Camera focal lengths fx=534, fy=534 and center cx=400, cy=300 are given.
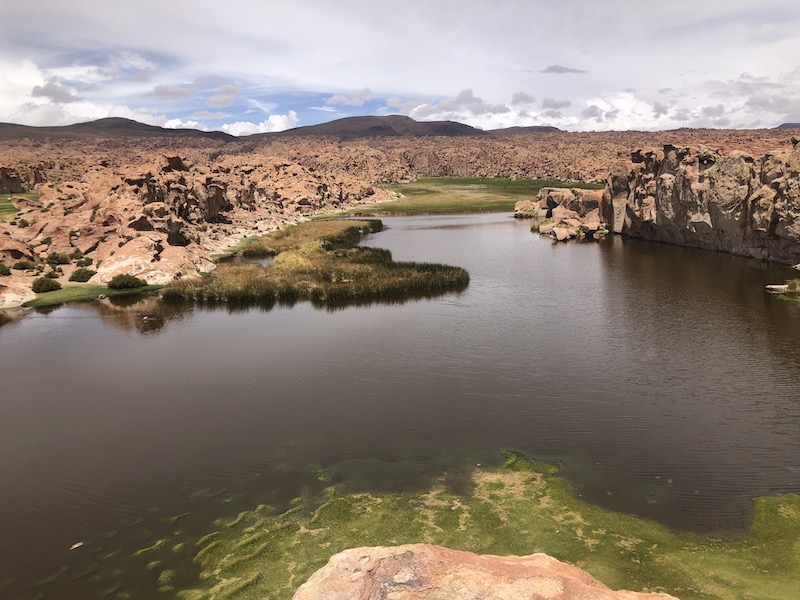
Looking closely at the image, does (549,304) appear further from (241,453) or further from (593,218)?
(593,218)

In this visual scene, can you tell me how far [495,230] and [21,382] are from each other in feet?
267

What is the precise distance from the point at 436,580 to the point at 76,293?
160 ft

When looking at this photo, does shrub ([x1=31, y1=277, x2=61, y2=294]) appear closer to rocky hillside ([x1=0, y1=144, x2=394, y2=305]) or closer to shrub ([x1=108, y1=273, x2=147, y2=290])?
rocky hillside ([x1=0, y1=144, x2=394, y2=305])

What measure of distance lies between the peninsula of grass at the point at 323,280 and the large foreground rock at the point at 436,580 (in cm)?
3632

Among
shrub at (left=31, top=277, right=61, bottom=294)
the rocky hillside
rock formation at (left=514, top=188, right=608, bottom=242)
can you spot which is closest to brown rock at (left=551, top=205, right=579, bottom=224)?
rock formation at (left=514, top=188, right=608, bottom=242)

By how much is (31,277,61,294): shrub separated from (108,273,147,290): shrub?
4.46 metres

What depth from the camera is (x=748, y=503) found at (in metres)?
15.8

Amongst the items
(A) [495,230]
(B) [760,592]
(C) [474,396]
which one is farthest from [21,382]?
(A) [495,230]

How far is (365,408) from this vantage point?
23.3 metres

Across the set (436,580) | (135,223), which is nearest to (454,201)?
(135,223)

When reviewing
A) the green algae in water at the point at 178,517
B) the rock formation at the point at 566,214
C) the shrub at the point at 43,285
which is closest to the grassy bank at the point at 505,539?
the green algae in water at the point at 178,517

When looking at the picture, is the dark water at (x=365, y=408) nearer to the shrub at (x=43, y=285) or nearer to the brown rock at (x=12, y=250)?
the shrub at (x=43, y=285)

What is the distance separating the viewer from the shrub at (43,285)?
46.9 metres

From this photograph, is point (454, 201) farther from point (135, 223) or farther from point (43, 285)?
point (43, 285)
